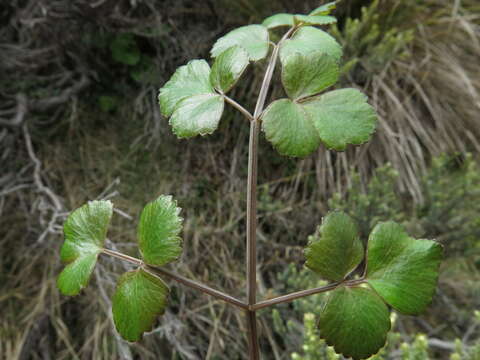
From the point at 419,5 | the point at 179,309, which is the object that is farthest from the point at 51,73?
the point at 419,5

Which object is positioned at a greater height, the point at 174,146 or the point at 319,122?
the point at 319,122

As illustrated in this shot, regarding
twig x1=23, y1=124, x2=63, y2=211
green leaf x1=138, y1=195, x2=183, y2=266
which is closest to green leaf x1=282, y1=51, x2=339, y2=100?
green leaf x1=138, y1=195, x2=183, y2=266

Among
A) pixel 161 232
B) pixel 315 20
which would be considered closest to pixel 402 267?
pixel 161 232

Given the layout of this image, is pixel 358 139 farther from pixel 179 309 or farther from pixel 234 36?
pixel 179 309

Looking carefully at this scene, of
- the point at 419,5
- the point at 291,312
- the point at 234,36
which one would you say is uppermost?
the point at 234,36

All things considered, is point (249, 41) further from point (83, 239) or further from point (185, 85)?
point (83, 239)

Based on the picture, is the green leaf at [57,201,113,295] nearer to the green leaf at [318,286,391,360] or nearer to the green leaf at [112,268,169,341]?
the green leaf at [112,268,169,341]
